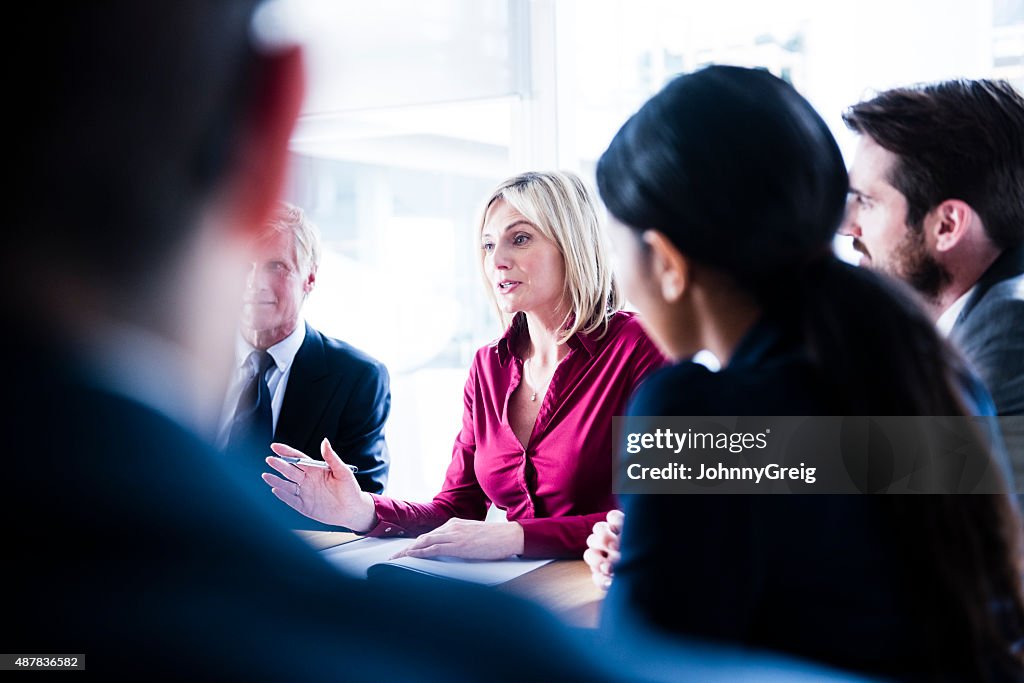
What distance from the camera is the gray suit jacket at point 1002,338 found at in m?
1.02

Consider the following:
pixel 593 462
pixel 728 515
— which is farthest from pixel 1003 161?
pixel 728 515

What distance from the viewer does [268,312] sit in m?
1.47

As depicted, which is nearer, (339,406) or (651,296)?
(651,296)

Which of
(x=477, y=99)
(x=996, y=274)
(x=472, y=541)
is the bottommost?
(x=472, y=541)

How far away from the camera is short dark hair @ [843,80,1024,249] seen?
1.16 meters

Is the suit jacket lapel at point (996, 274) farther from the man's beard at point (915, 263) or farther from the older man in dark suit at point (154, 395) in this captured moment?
the older man in dark suit at point (154, 395)

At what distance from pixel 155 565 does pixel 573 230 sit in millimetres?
1281

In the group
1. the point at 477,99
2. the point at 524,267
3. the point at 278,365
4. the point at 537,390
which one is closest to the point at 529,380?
the point at 537,390

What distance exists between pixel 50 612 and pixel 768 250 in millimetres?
469

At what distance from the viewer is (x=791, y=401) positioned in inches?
20.5

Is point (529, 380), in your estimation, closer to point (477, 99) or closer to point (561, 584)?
point (561, 584)

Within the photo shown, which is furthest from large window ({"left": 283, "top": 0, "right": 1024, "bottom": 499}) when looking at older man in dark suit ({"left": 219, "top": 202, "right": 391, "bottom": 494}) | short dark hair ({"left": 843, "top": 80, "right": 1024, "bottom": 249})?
short dark hair ({"left": 843, "top": 80, "right": 1024, "bottom": 249})

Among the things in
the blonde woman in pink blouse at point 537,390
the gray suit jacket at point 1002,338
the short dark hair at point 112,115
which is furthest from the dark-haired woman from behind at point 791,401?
the blonde woman in pink blouse at point 537,390

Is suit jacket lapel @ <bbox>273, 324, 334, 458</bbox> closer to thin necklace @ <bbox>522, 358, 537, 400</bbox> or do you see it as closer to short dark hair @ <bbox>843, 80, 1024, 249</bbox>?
thin necklace @ <bbox>522, 358, 537, 400</bbox>
